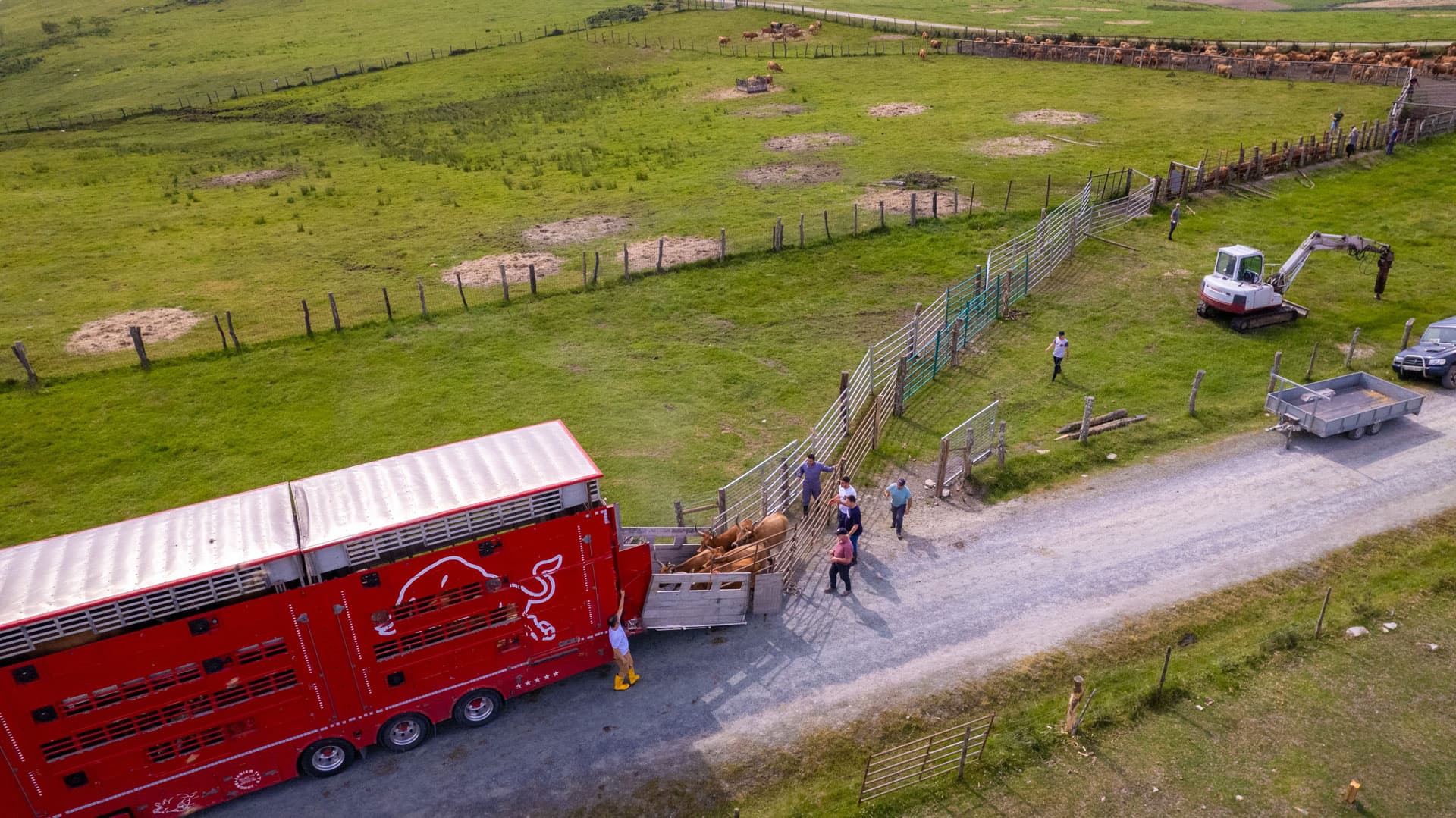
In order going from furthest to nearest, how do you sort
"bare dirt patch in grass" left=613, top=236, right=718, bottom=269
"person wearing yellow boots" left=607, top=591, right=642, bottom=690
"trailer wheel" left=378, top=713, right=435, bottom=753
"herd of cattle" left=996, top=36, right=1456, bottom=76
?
"herd of cattle" left=996, top=36, right=1456, bottom=76, "bare dirt patch in grass" left=613, top=236, right=718, bottom=269, "person wearing yellow boots" left=607, top=591, right=642, bottom=690, "trailer wheel" left=378, top=713, right=435, bottom=753

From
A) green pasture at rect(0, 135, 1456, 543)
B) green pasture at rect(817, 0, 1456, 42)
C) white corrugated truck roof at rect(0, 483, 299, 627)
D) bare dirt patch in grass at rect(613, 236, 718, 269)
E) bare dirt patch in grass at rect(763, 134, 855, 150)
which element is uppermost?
green pasture at rect(817, 0, 1456, 42)

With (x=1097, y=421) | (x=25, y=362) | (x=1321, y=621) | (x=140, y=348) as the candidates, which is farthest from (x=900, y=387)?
(x=25, y=362)

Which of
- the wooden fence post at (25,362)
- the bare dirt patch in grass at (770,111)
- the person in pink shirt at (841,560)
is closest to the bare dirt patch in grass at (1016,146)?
the bare dirt patch in grass at (770,111)

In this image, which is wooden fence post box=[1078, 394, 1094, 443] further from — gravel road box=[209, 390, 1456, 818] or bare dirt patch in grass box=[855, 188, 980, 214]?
bare dirt patch in grass box=[855, 188, 980, 214]

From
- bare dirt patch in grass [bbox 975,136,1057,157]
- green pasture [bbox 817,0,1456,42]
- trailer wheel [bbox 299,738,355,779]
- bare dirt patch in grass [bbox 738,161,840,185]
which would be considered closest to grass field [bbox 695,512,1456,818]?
trailer wheel [bbox 299,738,355,779]

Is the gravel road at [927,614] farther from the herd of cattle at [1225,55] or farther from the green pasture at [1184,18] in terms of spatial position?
the green pasture at [1184,18]

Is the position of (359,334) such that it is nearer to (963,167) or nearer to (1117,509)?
(1117,509)

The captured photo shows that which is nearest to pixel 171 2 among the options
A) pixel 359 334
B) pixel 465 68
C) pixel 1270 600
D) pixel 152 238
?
pixel 465 68

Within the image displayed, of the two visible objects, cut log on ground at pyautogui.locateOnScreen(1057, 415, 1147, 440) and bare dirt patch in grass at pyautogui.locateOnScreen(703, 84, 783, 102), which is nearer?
cut log on ground at pyautogui.locateOnScreen(1057, 415, 1147, 440)
